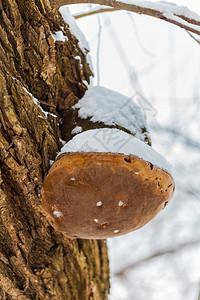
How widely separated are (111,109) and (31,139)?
58 cm

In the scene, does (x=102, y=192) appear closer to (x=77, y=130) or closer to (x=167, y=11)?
(x=77, y=130)

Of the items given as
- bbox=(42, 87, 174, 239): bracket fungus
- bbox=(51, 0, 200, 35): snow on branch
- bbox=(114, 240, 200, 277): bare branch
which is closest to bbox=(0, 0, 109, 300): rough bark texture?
bbox=(42, 87, 174, 239): bracket fungus

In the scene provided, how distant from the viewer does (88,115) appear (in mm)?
1646

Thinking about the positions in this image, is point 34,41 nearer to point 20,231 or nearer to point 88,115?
point 88,115

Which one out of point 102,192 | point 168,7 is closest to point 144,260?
point 102,192

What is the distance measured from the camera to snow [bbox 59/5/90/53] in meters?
1.92

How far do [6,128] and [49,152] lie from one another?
0.93 ft

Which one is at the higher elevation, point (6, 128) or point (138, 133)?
point (138, 133)

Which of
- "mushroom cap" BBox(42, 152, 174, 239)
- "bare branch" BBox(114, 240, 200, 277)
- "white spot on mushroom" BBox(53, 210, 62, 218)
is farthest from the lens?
"bare branch" BBox(114, 240, 200, 277)

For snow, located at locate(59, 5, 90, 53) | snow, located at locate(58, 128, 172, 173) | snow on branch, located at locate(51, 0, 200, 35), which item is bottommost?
snow, located at locate(58, 128, 172, 173)

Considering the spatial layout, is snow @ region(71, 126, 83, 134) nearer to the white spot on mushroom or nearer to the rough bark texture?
the rough bark texture

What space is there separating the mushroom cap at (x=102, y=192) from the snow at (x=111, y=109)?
0.47 metres

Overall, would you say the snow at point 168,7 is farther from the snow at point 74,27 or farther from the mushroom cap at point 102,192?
the mushroom cap at point 102,192

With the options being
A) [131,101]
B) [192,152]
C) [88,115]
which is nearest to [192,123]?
[192,152]
